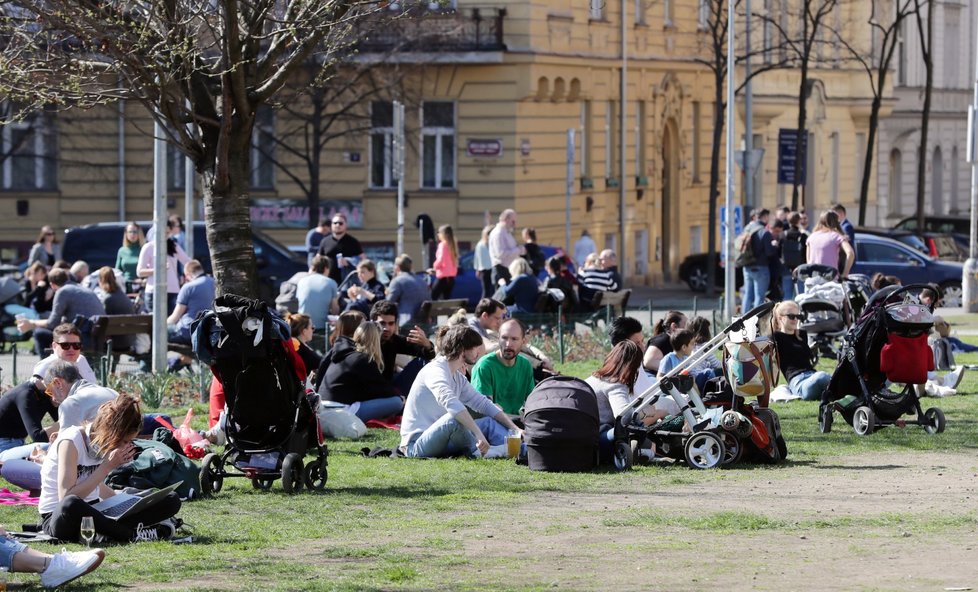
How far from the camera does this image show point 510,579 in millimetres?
9359

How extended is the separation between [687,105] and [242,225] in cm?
3427

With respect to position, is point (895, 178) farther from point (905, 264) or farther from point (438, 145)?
Result: point (905, 264)

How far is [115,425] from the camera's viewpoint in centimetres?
1052

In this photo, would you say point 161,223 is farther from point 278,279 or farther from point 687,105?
point 687,105

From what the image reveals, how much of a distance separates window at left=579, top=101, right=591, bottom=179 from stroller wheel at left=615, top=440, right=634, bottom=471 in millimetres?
29821

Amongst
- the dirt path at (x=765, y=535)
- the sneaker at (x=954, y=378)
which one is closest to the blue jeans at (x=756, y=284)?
the sneaker at (x=954, y=378)

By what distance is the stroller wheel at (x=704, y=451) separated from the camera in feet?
44.8

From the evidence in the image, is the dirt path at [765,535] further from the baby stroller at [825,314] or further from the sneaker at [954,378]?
the baby stroller at [825,314]

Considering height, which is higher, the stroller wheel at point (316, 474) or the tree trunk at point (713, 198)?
the tree trunk at point (713, 198)

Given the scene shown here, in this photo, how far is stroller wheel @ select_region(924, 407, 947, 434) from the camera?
15.7 metres

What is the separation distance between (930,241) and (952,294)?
17.1ft

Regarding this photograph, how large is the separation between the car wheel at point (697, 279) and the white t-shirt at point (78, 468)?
33.5 metres

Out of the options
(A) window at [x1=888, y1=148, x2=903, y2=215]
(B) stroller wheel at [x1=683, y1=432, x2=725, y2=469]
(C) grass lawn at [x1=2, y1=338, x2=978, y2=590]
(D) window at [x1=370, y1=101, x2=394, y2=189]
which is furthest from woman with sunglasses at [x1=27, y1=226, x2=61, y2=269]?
(A) window at [x1=888, y1=148, x2=903, y2=215]

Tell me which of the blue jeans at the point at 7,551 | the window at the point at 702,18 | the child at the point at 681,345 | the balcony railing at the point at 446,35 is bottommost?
the blue jeans at the point at 7,551
